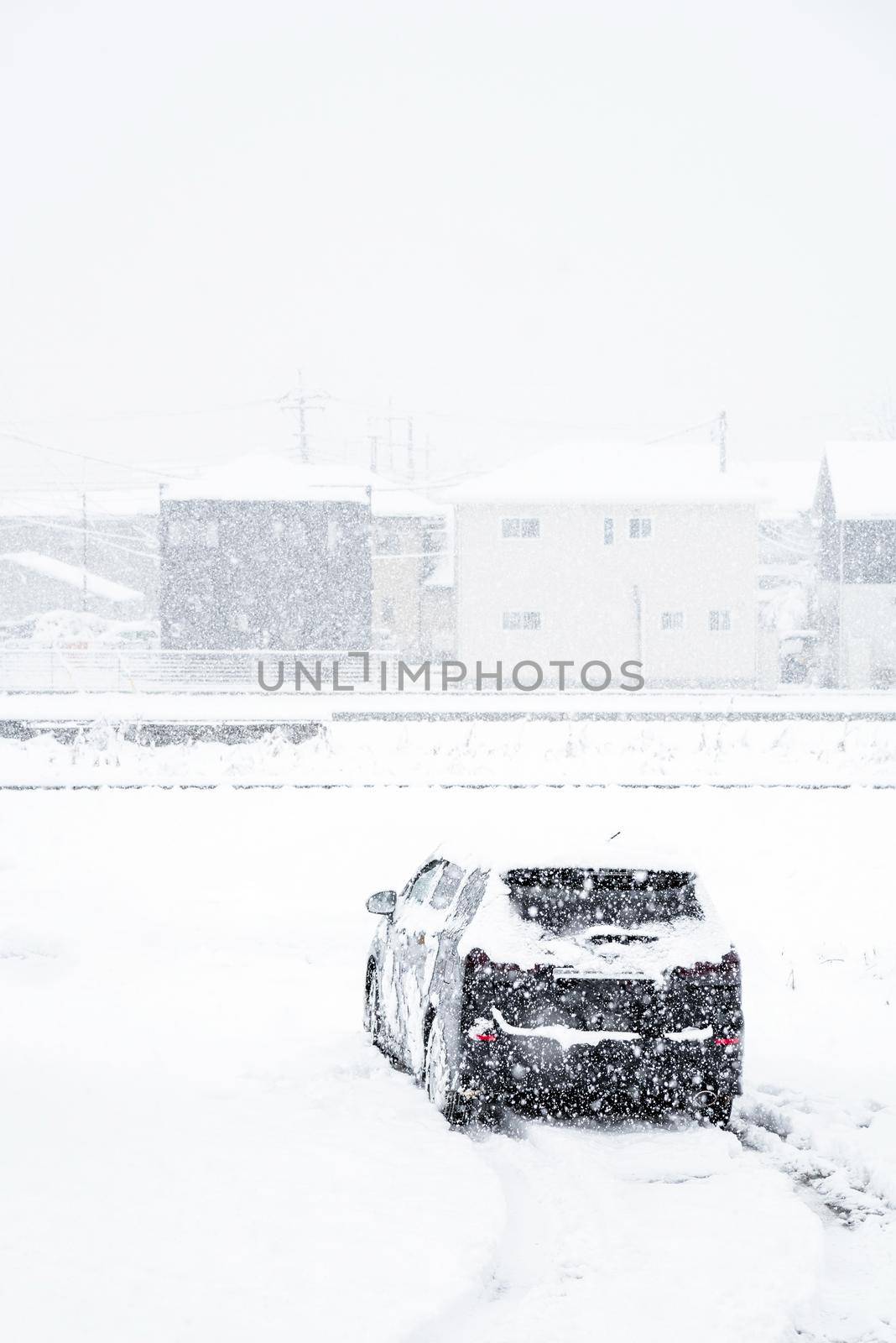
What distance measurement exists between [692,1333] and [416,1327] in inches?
34.1

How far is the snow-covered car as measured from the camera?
5.84 meters

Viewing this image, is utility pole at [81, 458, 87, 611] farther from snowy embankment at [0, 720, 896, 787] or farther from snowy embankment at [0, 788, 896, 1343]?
snowy embankment at [0, 788, 896, 1343]

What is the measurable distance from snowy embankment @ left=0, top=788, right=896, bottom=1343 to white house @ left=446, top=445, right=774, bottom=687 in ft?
133

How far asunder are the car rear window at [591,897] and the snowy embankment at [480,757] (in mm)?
13903

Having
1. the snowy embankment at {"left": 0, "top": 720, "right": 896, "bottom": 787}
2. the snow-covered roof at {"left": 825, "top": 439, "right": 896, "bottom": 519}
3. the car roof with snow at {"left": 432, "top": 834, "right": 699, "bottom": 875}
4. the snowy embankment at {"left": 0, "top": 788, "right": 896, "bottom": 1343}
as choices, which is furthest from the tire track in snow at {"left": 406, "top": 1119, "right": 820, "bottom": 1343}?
the snow-covered roof at {"left": 825, "top": 439, "right": 896, "bottom": 519}

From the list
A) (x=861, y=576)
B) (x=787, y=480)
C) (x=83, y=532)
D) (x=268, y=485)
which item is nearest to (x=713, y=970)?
(x=861, y=576)

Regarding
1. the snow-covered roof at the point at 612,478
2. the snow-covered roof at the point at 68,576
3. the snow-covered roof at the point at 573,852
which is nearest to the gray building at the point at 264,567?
the snow-covered roof at the point at 612,478

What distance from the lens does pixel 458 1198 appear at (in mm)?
5199

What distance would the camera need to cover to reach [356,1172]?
551 cm

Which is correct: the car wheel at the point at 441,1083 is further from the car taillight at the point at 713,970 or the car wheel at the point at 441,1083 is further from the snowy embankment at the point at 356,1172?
the car taillight at the point at 713,970

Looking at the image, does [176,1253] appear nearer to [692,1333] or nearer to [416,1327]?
[416,1327]

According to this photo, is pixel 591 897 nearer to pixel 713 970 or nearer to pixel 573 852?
pixel 573 852

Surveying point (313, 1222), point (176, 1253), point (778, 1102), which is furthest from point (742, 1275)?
point (778, 1102)

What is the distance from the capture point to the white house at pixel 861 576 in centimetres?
5119
